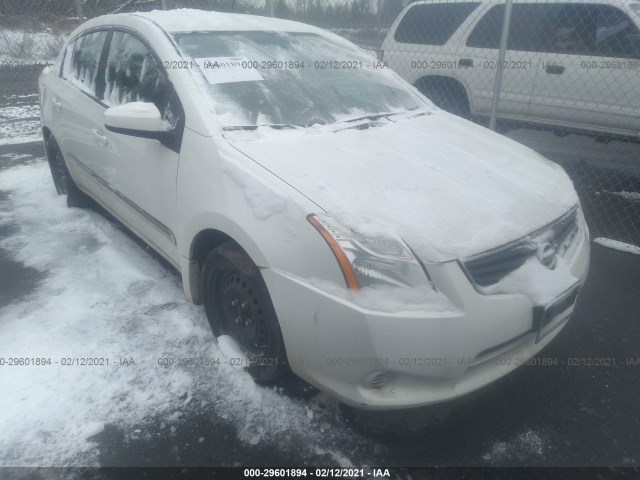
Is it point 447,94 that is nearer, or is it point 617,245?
point 617,245

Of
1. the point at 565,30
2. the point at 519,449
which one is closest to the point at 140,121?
the point at 519,449

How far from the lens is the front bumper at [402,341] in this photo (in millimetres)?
1761

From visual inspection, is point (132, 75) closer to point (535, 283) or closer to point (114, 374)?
point (114, 374)

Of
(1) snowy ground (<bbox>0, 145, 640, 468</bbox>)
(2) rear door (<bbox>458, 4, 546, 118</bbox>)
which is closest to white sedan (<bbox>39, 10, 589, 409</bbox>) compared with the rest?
(1) snowy ground (<bbox>0, 145, 640, 468</bbox>)

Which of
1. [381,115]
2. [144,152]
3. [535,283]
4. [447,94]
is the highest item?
[381,115]

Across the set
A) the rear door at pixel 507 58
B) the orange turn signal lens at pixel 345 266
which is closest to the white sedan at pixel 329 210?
the orange turn signal lens at pixel 345 266

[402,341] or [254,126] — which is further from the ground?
[254,126]

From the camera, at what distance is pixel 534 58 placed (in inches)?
209

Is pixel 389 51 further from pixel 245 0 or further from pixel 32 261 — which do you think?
pixel 32 261

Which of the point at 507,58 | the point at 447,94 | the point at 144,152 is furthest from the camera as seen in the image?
the point at 447,94

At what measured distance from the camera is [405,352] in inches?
69.6

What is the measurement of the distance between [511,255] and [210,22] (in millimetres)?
2336

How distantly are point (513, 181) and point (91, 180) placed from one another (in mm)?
3005

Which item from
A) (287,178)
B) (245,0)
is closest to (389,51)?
(245,0)
